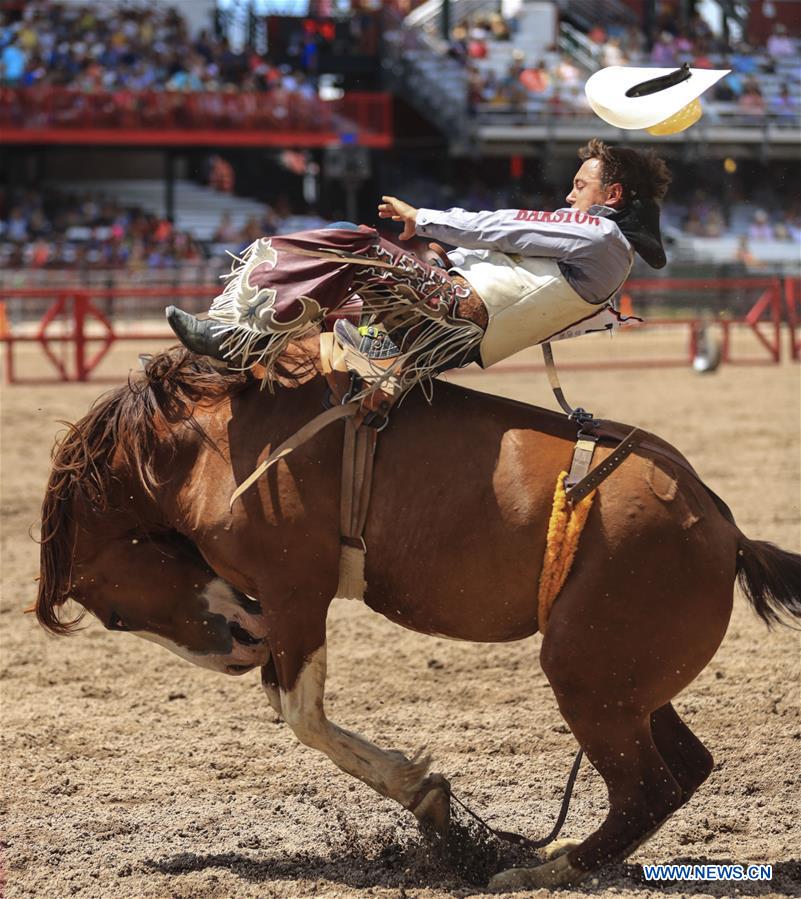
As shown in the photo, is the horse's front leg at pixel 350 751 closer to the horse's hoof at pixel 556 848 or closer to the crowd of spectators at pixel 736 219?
the horse's hoof at pixel 556 848

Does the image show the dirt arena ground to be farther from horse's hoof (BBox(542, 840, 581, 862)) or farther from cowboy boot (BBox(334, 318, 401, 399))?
cowboy boot (BBox(334, 318, 401, 399))

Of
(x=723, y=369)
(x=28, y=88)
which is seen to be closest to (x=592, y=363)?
(x=723, y=369)

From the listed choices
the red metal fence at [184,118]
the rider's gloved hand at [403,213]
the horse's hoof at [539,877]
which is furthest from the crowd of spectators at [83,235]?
the horse's hoof at [539,877]

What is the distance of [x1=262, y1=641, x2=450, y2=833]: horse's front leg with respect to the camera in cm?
340

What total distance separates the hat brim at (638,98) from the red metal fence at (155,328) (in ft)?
31.4

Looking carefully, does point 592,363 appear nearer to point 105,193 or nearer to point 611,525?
point 611,525

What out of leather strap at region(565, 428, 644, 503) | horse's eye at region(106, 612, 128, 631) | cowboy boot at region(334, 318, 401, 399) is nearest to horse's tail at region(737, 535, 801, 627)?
leather strap at region(565, 428, 644, 503)

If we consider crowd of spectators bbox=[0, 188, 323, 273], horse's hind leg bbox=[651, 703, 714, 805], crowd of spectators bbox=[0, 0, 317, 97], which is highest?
horse's hind leg bbox=[651, 703, 714, 805]

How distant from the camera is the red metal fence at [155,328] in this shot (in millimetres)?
14102

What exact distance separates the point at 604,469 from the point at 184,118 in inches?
934

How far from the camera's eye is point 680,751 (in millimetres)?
3518

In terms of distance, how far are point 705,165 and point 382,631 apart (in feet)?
72.6

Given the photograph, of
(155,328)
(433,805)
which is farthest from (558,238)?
(155,328)

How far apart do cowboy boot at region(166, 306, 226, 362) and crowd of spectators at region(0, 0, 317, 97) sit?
23545mm
